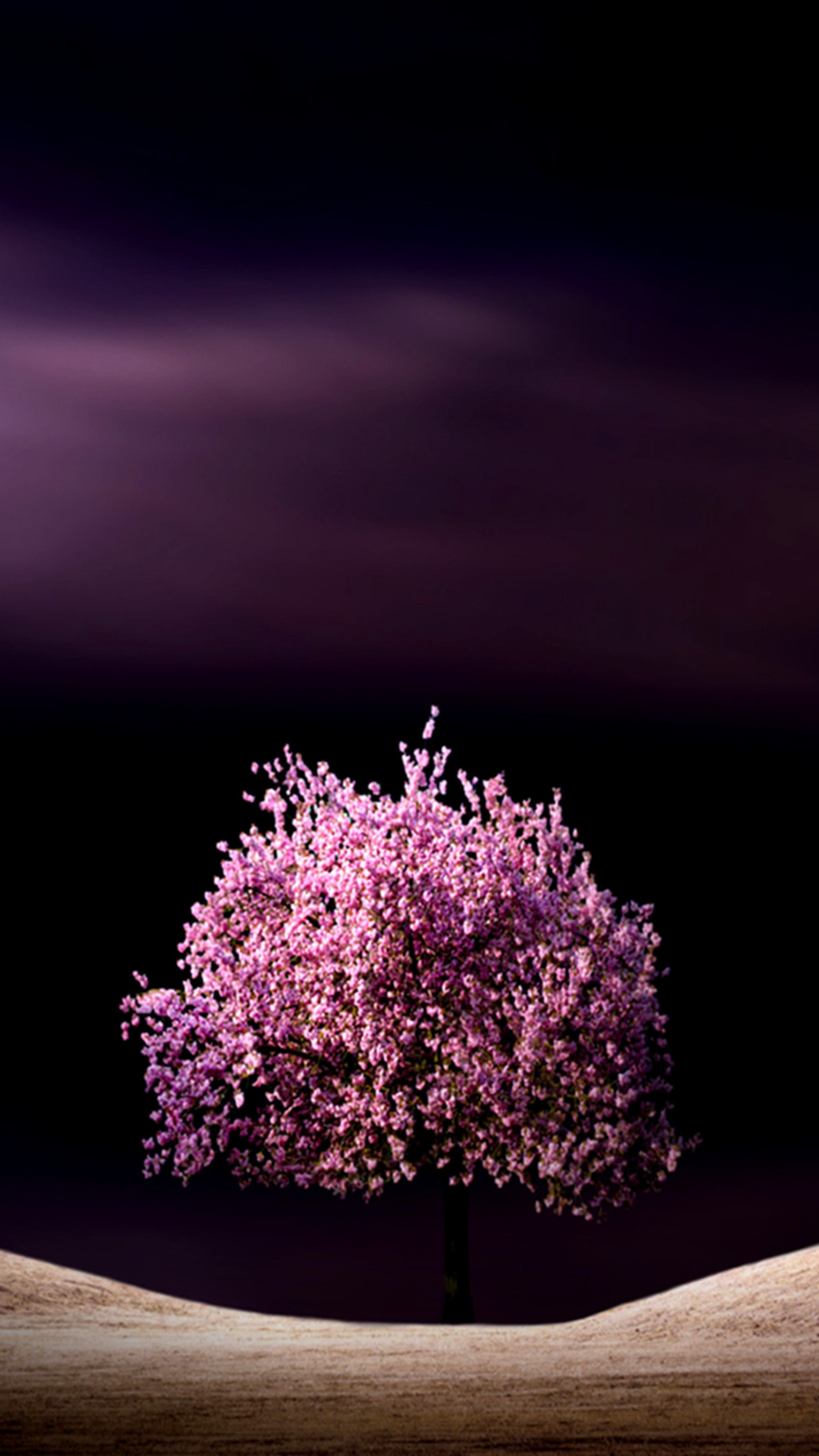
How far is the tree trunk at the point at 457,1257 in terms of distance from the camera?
19.1m

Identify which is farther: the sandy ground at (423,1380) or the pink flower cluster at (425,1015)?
the pink flower cluster at (425,1015)

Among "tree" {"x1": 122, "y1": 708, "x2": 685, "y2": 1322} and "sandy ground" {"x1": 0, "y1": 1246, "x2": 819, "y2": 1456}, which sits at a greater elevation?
"tree" {"x1": 122, "y1": 708, "x2": 685, "y2": 1322}

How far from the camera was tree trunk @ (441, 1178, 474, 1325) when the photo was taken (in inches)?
752

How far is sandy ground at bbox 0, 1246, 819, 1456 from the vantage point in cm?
1059

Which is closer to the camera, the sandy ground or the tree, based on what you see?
the sandy ground

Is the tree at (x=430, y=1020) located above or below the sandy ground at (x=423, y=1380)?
above

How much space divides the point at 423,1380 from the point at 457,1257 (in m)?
6.52

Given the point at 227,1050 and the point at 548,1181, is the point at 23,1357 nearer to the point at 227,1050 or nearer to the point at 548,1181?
the point at 227,1050

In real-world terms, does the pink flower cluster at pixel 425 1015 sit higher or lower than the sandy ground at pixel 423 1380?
higher

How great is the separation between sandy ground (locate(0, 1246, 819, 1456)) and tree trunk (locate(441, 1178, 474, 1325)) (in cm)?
117

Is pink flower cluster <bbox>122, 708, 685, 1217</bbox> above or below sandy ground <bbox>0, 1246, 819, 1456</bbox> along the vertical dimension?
above

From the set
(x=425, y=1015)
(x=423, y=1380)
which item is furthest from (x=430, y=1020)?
(x=423, y=1380)

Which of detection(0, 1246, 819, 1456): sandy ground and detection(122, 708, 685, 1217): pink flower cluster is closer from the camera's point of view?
detection(0, 1246, 819, 1456): sandy ground

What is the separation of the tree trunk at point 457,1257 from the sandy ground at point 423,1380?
1.17 meters
